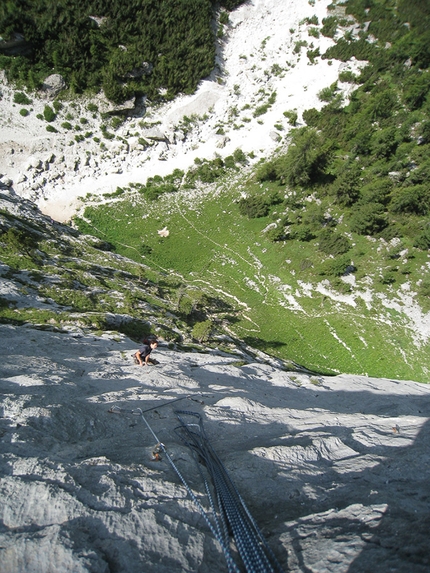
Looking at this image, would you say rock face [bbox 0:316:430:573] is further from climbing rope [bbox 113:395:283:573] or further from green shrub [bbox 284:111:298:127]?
green shrub [bbox 284:111:298:127]

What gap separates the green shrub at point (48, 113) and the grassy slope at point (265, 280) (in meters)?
19.5

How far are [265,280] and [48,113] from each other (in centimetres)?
5031

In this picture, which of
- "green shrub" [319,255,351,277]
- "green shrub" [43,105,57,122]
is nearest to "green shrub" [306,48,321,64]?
"green shrub" [319,255,351,277]

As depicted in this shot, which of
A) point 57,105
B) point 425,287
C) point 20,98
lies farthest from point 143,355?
point 20,98

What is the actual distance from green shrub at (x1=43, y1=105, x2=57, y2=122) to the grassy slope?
1948 centimetres

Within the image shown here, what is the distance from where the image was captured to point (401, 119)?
5403 centimetres

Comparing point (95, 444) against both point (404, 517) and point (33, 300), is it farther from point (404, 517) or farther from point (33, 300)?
point (33, 300)

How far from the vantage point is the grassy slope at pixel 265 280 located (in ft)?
116

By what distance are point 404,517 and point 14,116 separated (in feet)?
228

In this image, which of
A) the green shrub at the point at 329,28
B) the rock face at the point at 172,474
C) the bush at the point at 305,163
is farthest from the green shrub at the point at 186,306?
the green shrub at the point at 329,28

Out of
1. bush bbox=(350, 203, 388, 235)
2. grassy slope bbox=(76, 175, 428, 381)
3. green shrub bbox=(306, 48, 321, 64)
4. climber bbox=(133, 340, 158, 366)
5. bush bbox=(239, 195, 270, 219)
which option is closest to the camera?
climber bbox=(133, 340, 158, 366)

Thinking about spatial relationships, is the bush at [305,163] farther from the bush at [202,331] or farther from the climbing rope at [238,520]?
the climbing rope at [238,520]

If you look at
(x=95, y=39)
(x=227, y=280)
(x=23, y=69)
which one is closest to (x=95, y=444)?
(x=227, y=280)

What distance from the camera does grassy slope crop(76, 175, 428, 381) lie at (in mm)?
35250
